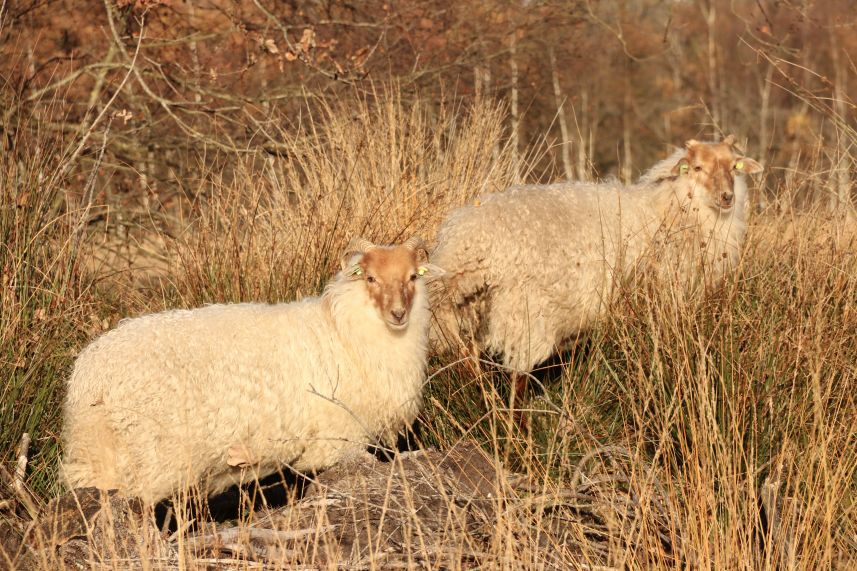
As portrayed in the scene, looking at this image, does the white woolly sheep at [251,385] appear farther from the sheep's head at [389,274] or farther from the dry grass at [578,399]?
the dry grass at [578,399]

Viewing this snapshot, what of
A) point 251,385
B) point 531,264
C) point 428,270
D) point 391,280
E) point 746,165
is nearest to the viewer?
point 251,385

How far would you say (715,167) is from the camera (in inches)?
252

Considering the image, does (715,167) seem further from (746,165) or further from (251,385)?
(251,385)

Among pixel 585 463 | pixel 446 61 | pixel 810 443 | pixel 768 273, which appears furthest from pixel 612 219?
pixel 446 61

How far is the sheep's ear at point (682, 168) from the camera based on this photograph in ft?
21.2

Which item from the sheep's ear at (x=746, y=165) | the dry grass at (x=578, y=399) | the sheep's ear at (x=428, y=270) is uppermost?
the sheep's ear at (x=746, y=165)

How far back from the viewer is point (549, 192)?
20.0 feet

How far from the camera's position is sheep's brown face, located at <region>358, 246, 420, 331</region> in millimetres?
4676

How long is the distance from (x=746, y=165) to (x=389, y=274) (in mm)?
3029

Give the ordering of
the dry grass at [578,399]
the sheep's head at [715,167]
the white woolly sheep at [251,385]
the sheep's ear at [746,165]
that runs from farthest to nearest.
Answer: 1. the sheep's ear at [746,165]
2. the sheep's head at [715,167]
3. the white woolly sheep at [251,385]
4. the dry grass at [578,399]

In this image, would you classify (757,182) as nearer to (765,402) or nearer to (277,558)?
(765,402)

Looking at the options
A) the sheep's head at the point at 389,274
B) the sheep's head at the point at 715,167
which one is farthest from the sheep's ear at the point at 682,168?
the sheep's head at the point at 389,274

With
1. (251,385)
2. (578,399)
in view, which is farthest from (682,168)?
(251,385)

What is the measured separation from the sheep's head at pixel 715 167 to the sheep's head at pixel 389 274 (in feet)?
7.95
